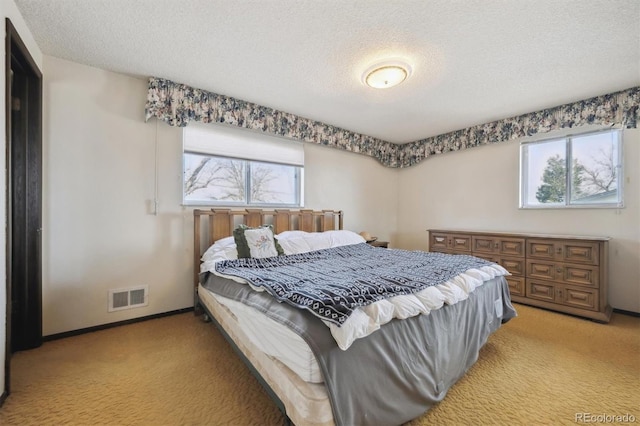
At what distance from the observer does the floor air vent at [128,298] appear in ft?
8.01

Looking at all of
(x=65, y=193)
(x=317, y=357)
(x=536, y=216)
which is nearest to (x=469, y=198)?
(x=536, y=216)

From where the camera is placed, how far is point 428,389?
4.48 ft

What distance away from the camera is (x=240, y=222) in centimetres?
318

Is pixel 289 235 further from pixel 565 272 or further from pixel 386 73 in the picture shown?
pixel 565 272

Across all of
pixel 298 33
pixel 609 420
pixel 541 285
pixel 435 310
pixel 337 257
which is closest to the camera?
pixel 609 420

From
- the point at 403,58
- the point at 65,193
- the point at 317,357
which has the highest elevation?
the point at 403,58

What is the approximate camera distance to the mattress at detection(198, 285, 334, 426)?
1000 millimetres

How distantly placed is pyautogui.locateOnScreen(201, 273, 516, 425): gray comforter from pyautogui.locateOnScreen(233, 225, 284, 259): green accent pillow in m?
0.66

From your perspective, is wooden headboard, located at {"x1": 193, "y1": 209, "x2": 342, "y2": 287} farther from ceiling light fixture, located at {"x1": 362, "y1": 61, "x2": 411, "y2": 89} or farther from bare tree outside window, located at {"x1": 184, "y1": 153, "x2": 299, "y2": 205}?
ceiling light fixture, located at {"x1": 362, "y1": 61, "x2": 411, "y2": 89}

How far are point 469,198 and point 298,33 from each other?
3512 mm

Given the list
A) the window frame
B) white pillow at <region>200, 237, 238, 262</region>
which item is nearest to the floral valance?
the window frame

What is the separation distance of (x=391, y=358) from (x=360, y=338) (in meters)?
0.23

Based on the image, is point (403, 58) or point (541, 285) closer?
point (403, 58)

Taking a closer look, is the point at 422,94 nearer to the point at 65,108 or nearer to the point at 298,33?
the point at 298,33
